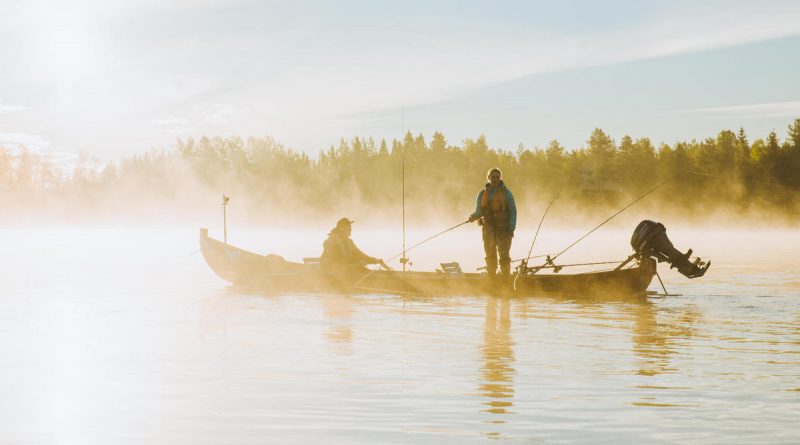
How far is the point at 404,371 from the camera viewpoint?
34.1ft

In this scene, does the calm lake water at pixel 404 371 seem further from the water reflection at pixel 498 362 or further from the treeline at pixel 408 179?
the treeline at pixel 408 179

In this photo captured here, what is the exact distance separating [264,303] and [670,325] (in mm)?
8140

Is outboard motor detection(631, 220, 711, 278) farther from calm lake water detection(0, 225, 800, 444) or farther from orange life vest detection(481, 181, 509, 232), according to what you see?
orange life vest detection(481, 181, 509, 232)

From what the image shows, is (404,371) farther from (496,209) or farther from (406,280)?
(406,280)

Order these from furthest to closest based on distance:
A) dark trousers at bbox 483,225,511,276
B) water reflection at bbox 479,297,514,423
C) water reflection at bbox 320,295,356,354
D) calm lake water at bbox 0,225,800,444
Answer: dark trousers at bbox 483,225,511,276 < water reflection at bbox 320,295,356,354 < water reflection at bbox 479,297,514,423 < calm lake water at bbox 0,225,800,444

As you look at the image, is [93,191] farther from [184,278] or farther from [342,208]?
[184,278]

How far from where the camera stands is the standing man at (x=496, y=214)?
17.9 m

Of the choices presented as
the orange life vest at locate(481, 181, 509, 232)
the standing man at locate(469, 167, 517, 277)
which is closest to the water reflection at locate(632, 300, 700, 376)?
the standing man at locate(469, 167, 517, 277)

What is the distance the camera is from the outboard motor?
17.3 meters

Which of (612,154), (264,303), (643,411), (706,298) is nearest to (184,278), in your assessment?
(264,303)

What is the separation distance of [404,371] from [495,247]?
8181 millimetres

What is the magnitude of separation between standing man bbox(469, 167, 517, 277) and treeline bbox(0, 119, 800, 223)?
102 meters

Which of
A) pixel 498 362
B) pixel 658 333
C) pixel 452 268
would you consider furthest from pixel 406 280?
pixel 498 362

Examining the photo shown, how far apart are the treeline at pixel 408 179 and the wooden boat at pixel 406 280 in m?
99.3
